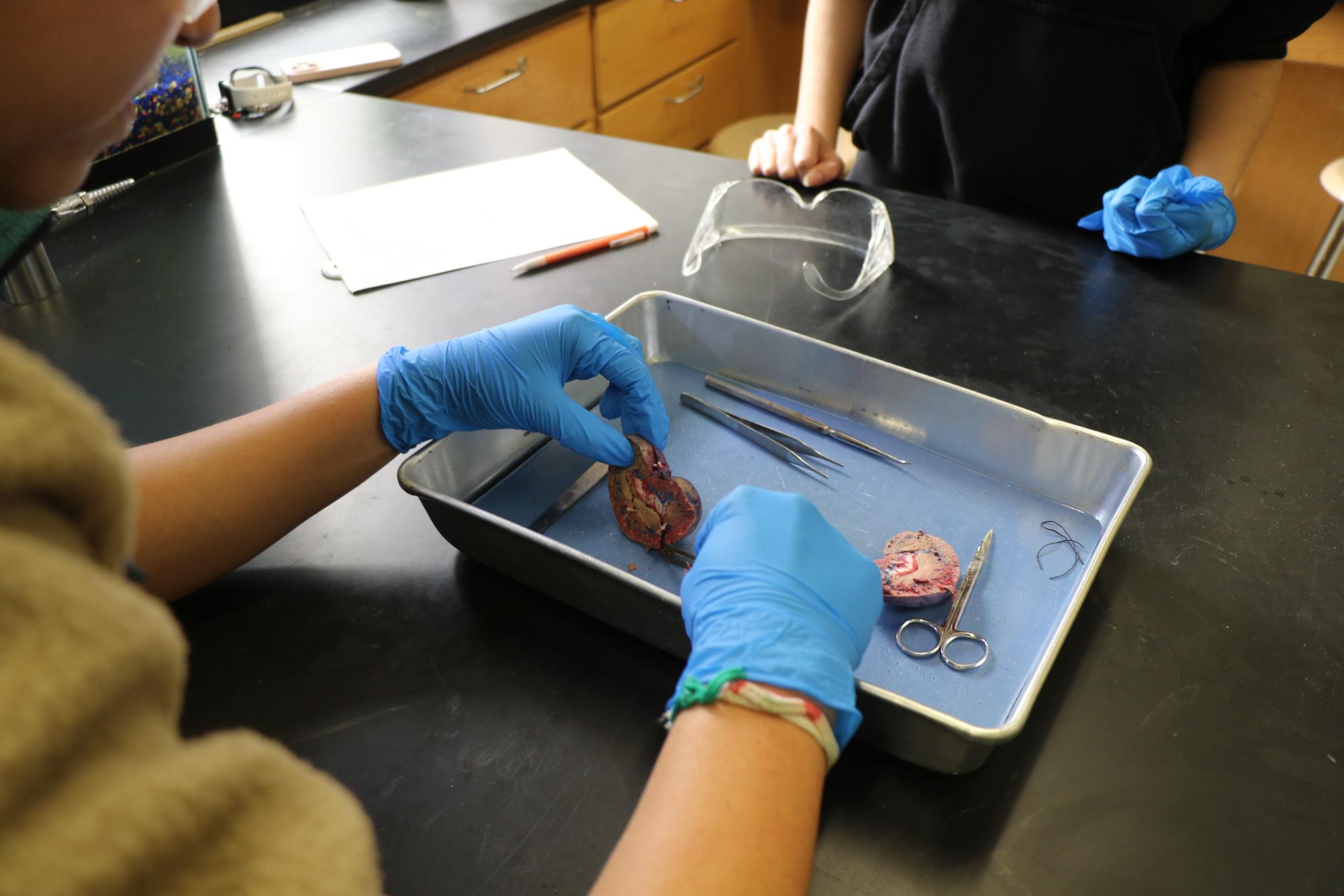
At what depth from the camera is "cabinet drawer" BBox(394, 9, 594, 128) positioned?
215 centimetres

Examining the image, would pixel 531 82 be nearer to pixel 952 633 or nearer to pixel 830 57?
pixel 830 57

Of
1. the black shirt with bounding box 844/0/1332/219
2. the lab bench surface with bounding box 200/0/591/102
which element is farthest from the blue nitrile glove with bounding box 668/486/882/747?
the lab bench surface with bounding box 200/0/591/102

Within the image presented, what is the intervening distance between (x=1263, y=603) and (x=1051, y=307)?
0.54 metres

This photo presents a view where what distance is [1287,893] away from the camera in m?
0.58

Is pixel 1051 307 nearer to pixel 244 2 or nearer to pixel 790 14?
pixel 244 2

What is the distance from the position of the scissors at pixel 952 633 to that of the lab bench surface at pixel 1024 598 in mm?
63

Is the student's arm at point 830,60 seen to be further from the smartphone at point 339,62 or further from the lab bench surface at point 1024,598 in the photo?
the smartphone at point 339,62

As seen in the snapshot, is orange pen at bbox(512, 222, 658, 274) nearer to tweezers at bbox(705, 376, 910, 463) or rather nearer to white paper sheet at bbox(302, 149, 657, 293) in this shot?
white paper sheet at bbox(302, 149, 657, 293)

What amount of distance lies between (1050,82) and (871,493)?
3.12 ft

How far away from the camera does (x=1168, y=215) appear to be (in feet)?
4.02

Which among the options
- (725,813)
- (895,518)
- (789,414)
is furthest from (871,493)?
(725,813)

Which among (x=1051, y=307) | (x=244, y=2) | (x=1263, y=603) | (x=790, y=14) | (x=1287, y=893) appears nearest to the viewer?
(x=1287, y=893)

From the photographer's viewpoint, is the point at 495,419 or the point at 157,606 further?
the point at 495,419

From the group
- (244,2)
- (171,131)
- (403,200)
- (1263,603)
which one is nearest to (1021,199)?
(1263,603)
